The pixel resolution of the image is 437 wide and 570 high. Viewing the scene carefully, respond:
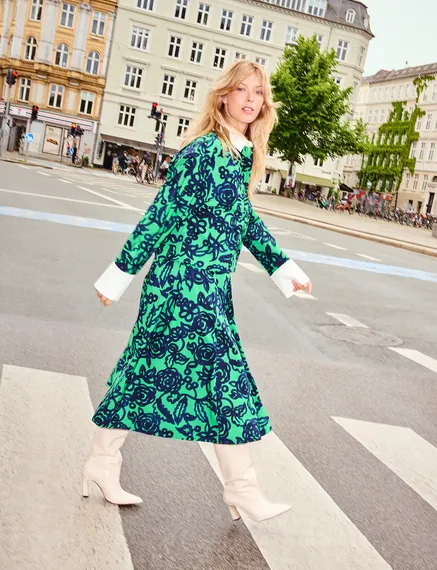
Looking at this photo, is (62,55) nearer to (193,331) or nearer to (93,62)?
(93,62)

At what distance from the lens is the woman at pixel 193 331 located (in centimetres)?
321

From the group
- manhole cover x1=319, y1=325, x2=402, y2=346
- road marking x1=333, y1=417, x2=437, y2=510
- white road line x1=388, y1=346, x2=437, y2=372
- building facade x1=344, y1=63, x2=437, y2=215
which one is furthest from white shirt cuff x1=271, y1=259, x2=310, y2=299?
building facade x1=344, y1=63, x2=437, y2=215

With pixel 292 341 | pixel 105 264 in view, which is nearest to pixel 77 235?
pixel 105 264

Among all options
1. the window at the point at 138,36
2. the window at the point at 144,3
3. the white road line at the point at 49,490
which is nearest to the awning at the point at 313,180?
the window at the point at 138,36

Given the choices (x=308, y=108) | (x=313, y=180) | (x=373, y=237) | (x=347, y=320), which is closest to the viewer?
(x=347, y=320)

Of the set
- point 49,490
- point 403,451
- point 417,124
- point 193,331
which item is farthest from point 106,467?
point 417,124

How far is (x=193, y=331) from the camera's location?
10.5ft

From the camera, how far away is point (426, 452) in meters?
4.87

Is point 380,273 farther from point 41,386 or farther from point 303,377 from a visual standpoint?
point 41,386

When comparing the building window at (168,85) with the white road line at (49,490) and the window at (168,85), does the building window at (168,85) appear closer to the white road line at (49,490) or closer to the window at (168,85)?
the window at (168,85)

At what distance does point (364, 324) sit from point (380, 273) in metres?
6.35

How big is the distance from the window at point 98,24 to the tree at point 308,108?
17971 mm

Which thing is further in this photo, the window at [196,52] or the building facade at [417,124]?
the building facade at [417,124]

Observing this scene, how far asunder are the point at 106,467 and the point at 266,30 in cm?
6759
